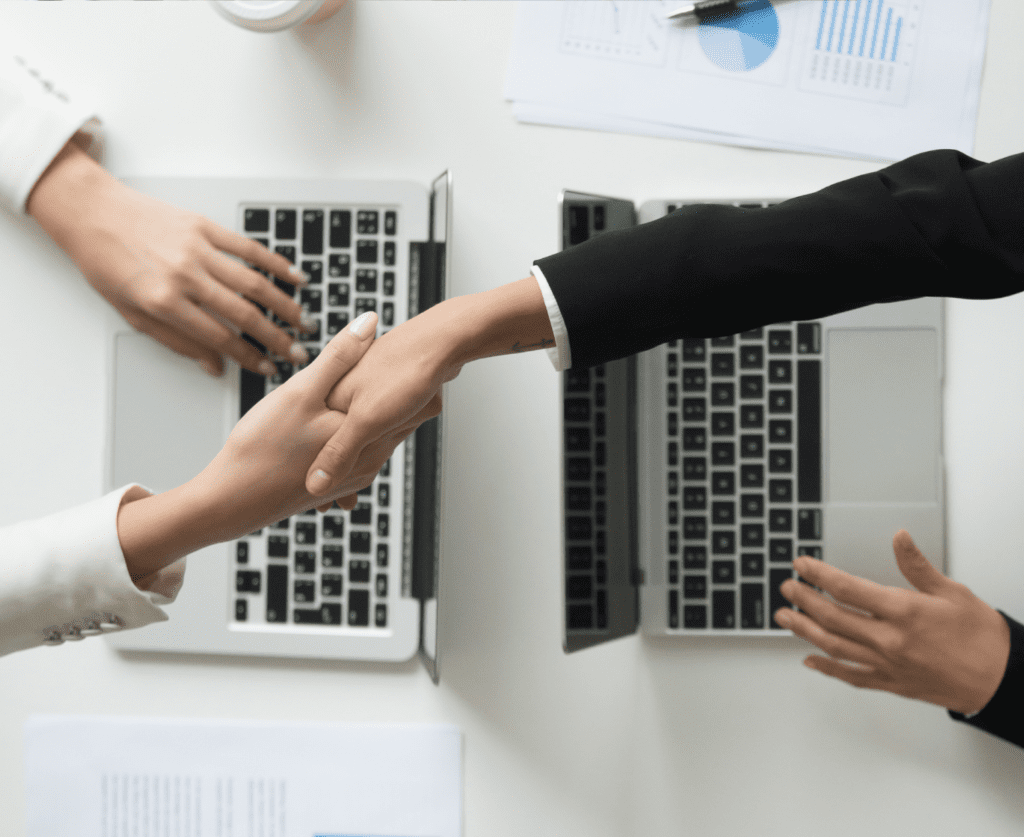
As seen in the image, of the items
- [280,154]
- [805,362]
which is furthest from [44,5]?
[805,362]

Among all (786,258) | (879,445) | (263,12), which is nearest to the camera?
(786,258)

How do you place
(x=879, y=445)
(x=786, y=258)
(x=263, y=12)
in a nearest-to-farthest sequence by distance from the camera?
(x=786, y=258), (x=263, y=12), (x=879, y=445)

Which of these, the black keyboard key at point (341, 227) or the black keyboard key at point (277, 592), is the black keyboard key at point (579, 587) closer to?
the black keyboard key at point (277, 592)

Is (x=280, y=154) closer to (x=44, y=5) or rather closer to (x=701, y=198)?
(x=44, y=5)

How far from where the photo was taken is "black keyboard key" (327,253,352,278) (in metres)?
0.74

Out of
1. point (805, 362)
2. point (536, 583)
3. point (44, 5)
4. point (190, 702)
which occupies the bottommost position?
point (190, 702)

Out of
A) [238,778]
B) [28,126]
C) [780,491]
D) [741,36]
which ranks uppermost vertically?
[741,36]

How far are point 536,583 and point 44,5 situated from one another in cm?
83

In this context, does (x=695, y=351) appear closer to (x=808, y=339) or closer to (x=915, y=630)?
(x=808, y=339)

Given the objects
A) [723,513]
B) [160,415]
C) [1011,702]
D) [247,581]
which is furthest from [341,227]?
[1011,702]

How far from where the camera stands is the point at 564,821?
786 mm

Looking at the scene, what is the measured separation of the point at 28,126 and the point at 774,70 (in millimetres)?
784

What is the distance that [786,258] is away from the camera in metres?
0.51

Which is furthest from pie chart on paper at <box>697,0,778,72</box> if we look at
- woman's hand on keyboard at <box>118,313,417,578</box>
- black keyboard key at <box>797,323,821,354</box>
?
woman's hand on keyboard at <box>118,313,417,578</box>
